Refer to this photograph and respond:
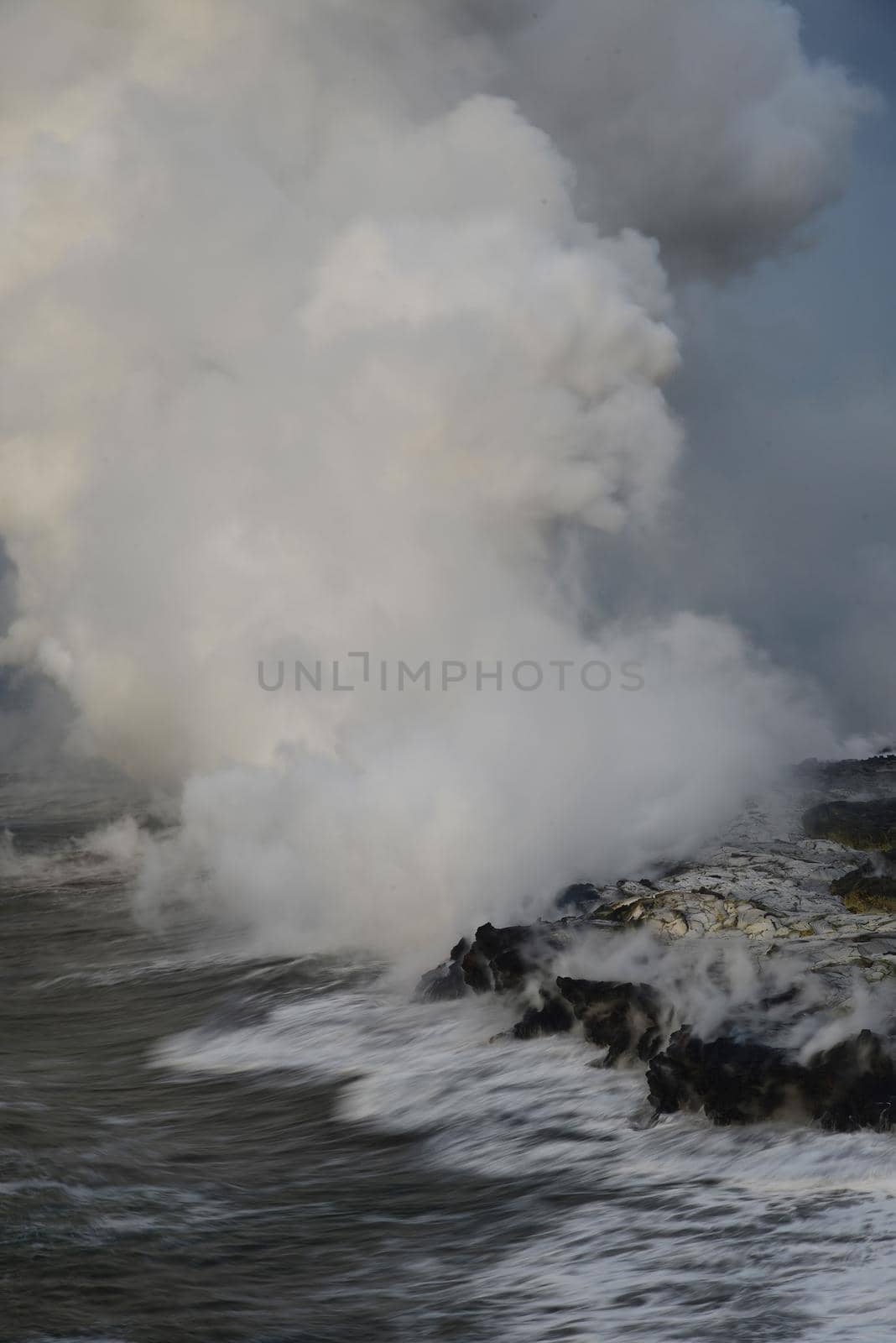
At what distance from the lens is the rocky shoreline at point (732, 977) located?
1168cm

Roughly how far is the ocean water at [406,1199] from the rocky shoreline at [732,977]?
0.43 metres

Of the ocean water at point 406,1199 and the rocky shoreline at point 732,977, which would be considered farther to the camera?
Result: the rocky shoreline at point 732,977

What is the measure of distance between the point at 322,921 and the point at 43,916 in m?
8.94

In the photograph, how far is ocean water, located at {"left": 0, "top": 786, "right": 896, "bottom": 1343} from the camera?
8602 mm

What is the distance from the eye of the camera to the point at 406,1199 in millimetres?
11414

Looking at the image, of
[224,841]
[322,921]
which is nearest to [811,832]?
[322,921]

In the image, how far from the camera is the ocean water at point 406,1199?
860cm

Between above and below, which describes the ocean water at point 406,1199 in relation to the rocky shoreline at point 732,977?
below

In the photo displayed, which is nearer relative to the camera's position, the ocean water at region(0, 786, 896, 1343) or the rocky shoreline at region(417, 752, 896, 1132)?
the ocean water at region(0, 786, 896, 1343)

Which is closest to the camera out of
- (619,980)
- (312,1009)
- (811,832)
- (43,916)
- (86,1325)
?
(86,1325)

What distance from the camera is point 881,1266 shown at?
860cm

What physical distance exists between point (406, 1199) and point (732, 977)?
4657 millimetres

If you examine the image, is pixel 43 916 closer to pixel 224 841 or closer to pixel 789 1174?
pixel 224 841

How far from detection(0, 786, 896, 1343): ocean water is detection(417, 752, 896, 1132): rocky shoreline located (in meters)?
0.43
